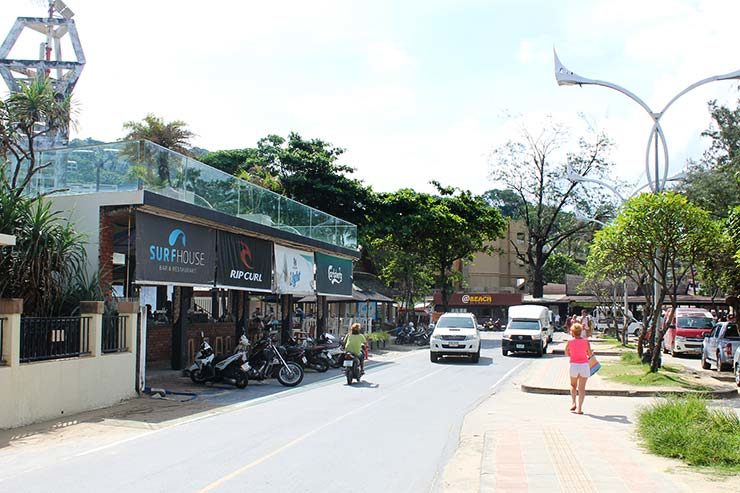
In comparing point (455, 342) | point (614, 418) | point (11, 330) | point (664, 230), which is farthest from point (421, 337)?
point (11, 330)

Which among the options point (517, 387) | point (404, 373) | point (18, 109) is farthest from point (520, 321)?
point (18, 109)

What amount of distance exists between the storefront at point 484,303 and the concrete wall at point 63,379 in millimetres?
52093

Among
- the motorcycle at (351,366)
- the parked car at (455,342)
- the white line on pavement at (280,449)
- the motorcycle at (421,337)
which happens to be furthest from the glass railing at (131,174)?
the motorcycle at (421,337)

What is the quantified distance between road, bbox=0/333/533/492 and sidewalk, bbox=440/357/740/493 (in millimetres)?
413

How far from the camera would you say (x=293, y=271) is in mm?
25594

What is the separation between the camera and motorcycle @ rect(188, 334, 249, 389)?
1756 centimetres

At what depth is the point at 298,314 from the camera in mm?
37281

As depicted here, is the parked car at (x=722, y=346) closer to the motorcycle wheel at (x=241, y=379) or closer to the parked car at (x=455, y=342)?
the parked car at (x=455, y=342)

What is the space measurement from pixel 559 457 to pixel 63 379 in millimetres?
8842

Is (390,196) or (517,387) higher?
(390,196)

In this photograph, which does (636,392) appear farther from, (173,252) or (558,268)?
(558,268)

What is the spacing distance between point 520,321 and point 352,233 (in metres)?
8.46

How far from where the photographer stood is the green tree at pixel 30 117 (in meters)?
15.8

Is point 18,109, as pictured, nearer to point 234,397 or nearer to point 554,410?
point 234,397
